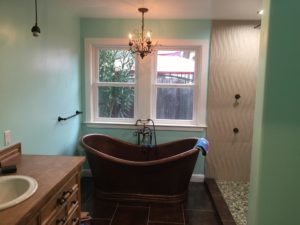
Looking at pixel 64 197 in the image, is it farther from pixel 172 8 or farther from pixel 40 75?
pixel 172 8

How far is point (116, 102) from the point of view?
4.15 meters

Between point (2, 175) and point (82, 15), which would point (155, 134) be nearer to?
point (82, 15)

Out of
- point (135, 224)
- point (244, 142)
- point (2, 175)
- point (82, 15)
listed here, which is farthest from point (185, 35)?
point (2, 175)

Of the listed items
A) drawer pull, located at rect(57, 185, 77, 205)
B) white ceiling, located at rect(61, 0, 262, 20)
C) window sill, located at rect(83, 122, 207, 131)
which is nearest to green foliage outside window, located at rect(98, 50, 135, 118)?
window sill, located at rect(83, 122, 207, 131)

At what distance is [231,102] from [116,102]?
68.3 inches

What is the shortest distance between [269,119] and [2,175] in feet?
5.89

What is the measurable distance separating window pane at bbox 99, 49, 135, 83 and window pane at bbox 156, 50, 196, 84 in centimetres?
43

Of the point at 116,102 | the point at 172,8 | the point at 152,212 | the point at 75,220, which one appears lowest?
the point at 152,212

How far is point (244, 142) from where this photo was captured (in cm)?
398

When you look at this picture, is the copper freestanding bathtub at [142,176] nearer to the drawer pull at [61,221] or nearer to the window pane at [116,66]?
the window pane at [116,66]

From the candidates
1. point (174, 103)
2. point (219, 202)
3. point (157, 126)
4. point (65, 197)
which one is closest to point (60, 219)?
point (65, 197)

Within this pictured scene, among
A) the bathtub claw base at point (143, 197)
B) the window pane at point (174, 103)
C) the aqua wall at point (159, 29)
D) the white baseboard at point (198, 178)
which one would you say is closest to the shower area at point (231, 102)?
the white baseboard at point (198, 178)

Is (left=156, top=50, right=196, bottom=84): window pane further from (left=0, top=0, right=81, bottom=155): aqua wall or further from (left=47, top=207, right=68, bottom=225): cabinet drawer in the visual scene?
(left=47, top=207, right=68, bottom=225): cabinet drawer

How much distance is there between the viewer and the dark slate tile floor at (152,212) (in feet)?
9.55
